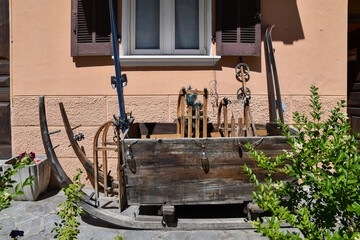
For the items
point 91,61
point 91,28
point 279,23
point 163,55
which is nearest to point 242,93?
point 279,23

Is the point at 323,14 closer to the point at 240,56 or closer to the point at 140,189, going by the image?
the point at 240,56

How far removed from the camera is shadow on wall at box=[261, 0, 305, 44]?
12.6ft

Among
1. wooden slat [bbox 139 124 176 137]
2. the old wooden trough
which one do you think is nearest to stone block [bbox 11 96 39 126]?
wooden slat [bbox 139 124 176 137]

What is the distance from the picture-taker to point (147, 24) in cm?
398

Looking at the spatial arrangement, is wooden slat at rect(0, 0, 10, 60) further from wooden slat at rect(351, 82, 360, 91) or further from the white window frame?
wooden slat at rect(351, 82, 360, 91)

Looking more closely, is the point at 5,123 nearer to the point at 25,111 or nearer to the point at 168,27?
the point at 25,111

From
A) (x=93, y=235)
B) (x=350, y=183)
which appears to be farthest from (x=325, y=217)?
(x=93, y=235)

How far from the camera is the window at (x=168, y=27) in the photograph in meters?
3.93

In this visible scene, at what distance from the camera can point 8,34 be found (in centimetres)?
392

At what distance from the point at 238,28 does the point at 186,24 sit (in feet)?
2.42

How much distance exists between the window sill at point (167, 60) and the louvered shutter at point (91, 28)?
30 cm

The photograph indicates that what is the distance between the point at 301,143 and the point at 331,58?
2.95m

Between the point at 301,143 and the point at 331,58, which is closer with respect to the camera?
the point at 301,143

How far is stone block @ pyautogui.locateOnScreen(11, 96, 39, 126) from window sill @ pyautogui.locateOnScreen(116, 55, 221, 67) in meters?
1.35
